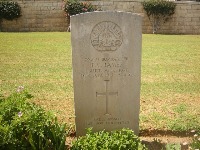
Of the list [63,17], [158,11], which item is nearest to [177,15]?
[158,11]

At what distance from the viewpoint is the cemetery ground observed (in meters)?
4.61

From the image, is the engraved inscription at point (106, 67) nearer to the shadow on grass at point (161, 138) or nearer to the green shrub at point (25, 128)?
the green shrub at point (25, 128)

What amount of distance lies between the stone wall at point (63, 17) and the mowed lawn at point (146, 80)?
6980 mm

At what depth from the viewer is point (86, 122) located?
157 inches

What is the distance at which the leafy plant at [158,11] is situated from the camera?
65.6 ft

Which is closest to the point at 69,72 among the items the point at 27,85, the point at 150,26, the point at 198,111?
the point at 27,85

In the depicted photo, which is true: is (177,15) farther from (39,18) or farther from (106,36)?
(106,36)

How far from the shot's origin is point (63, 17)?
784 inches

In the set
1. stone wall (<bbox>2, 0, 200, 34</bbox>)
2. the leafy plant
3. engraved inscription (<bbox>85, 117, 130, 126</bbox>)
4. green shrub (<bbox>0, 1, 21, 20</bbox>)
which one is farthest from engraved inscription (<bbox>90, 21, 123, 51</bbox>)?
the leafy plant

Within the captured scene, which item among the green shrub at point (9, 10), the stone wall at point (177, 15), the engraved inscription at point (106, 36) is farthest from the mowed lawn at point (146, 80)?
the stone wall at point (177, 15)

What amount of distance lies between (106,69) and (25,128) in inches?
52.1

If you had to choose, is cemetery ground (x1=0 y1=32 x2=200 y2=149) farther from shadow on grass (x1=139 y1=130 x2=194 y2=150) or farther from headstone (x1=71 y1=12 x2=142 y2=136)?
headstone (x1=71 y1=12 x2=142 y2=136)

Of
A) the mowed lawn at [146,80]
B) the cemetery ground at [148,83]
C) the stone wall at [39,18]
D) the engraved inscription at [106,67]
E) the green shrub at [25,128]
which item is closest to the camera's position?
the green shrub at [25,128]

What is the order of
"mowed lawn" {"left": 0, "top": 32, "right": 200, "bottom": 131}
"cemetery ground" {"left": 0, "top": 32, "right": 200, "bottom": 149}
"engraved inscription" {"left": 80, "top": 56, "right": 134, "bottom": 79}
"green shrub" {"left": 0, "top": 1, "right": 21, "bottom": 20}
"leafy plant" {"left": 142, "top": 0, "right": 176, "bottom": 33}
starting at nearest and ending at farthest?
"engraved inscription" {"left": 80, "top": 56, "right": 134, "bottom": 79} → "cemetery ground" {"left": 0, "top": 32, "right": 200, "bottom": 149} → "mowed lawn" {"left": 0, "top": 32, "right": 200, "bottom": 131} → "green shrub" {"left": 0, "top": 1, "right": 21, "bottom": 20} → "leafy plant" {"left": 142, "top": 0, "right": 176, "bottom": 33}
